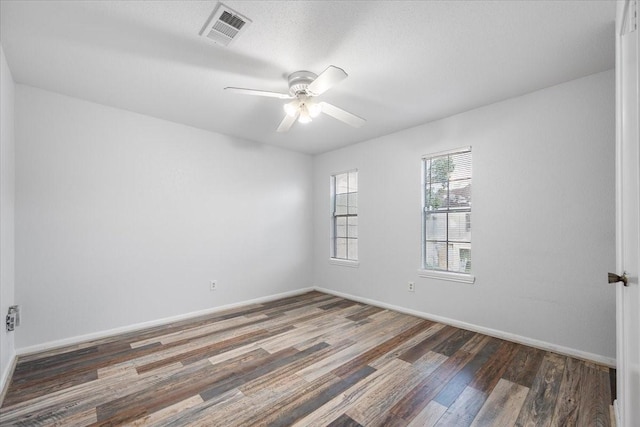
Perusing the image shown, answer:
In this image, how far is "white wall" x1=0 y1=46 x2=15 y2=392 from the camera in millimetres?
2154

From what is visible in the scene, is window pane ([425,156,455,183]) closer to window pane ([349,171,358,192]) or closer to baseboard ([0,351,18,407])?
window pane ([349,171,358,192])

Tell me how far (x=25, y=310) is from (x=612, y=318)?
205 inches

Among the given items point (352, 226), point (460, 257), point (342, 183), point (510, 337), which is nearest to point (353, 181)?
point (342, 183)

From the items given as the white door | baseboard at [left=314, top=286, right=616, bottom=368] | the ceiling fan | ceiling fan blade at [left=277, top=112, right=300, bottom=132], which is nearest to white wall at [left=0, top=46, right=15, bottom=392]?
the ceiling fan

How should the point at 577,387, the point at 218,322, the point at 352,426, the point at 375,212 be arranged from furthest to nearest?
1. the point at 375,212
2. the point at 218,322
3. the point at 577,387
4. the point at 352,426

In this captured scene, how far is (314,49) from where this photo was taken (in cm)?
207

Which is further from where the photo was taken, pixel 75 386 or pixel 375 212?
pixel 375 212

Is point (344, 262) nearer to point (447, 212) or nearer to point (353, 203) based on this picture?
point (353, 203)

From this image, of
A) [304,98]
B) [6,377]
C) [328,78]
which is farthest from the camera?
[304,98]

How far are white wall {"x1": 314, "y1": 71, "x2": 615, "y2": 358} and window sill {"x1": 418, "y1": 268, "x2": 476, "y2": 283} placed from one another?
0.06 meters

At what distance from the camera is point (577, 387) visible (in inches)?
81.0

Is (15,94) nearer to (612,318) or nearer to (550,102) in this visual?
(550,102)

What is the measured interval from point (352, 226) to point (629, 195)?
3.59 m

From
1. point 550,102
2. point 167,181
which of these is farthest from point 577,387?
point 167,181
